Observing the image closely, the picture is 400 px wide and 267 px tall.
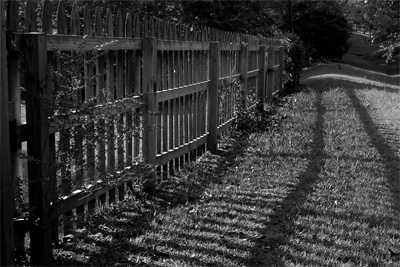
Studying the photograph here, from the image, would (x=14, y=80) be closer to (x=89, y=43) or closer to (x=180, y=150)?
(x=89, y=43)

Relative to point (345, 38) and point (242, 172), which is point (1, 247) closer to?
point (242, 172)

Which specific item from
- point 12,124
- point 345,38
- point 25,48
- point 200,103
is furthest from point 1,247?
point 345,38

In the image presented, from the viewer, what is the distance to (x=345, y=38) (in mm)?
46875

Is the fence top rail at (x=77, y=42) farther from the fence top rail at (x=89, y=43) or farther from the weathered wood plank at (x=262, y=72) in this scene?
the weathered wood plank at (x=262, y=72)

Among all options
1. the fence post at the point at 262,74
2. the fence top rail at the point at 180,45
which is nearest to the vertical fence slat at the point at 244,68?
the fence post at the point at 262,74

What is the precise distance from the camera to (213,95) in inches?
338

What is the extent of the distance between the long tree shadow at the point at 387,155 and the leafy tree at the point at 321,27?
3327 cm

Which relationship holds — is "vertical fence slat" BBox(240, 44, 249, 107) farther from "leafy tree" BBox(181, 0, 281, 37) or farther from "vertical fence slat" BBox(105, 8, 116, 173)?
"leafy tree" BBox(181, 0, 281, 37)

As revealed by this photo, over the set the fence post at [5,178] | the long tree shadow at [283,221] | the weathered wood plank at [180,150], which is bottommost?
the long tree shadow at [283,221]

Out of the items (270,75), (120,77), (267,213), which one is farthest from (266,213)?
(270,75)

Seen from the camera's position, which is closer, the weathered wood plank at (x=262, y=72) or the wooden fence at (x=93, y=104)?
the wooden fence at (x=93, y=104)

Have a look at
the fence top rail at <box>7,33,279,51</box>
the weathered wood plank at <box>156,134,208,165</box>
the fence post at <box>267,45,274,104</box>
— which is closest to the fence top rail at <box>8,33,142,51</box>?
the fence top rail at <box>7,33,279,51</box>

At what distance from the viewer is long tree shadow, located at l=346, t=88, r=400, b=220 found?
6.27 metres

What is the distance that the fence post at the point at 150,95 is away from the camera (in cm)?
588
